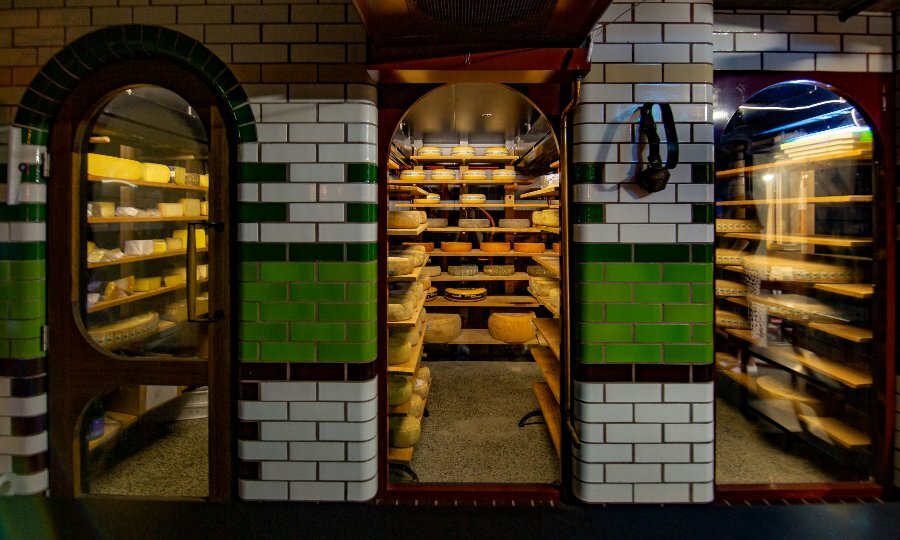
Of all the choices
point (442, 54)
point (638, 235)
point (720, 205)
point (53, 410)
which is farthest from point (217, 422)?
point (720, 205)

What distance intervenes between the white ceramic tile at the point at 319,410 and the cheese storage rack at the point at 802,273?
2.21 meters

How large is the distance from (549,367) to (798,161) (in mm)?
1980

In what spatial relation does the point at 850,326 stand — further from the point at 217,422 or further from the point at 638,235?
the point at 217,422

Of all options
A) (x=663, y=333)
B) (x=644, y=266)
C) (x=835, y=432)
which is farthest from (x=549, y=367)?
(x=835, y=432)

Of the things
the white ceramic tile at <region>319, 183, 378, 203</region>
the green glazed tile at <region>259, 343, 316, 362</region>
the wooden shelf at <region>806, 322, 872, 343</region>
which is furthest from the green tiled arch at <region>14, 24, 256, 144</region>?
the wooden shelf at <region>806, 322, 872, 343</region>

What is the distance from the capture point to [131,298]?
8.46 ft

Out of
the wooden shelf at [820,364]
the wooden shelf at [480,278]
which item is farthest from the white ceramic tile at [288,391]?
the wooden shelf at [480,278]

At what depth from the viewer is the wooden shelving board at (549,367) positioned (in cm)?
312

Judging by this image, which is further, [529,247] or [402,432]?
[529,247]

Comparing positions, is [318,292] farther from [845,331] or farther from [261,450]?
[845,331]

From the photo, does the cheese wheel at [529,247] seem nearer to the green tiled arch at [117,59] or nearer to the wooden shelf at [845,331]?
the wooden shelf at [845,331]

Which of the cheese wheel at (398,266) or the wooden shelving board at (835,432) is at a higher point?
the cheese wheel at (398,266)

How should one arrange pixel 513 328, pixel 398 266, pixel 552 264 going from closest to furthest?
pixel 398 266 → pixel 552 264 → pixel 513 328

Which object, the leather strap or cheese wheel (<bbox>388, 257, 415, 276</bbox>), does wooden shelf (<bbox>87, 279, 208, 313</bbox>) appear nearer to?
cheese wheel (<bbox>388, 257, 415, 276</bbox>)
